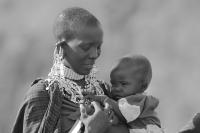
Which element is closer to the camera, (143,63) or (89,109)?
(89,109)

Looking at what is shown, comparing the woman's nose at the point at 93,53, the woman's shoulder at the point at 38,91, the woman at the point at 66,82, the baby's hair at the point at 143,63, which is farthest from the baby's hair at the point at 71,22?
the baby's hair at the point at 143,63

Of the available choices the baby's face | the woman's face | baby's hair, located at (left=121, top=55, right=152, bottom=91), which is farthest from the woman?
baby's hair, located at (left=121, top=55, right=152, bottom=91)

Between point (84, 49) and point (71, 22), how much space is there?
164mm

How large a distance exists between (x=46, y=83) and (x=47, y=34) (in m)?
10.3

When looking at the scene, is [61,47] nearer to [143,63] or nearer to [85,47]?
[85,47]

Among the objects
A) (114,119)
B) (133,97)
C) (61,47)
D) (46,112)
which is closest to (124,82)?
(133,97)

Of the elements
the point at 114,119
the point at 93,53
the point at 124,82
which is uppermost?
the point at 93,53

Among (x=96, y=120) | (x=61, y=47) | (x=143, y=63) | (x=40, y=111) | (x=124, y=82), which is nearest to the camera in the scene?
(x=96, y=120)

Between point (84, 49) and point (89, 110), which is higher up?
point (84, 49)

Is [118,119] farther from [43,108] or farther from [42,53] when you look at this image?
[42,53]

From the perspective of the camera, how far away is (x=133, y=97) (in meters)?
5.01

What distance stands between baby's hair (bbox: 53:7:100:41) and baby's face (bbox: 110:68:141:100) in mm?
335

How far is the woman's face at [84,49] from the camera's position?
4902mm

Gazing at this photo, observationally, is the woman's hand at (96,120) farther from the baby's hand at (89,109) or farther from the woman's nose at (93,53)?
the woman's nose at (93,53)
